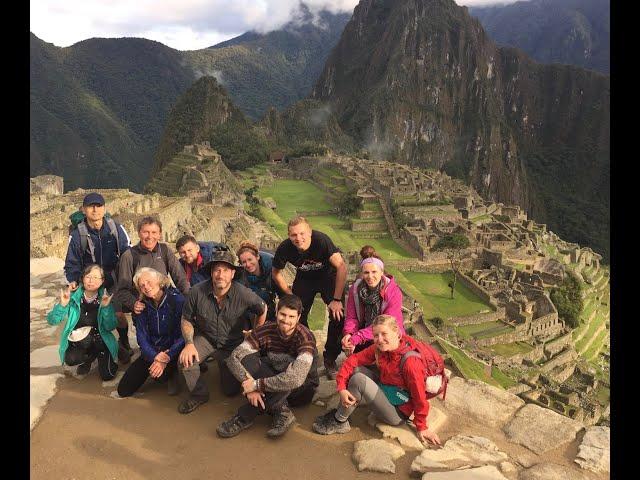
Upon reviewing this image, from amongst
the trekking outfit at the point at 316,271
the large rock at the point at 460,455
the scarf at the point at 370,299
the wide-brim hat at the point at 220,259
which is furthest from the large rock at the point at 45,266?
the large rock at the point at 460,455

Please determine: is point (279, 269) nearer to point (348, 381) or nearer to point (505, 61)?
point (348, 381)

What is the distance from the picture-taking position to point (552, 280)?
28.3 m

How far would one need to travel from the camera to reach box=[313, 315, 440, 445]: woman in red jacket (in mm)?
3852

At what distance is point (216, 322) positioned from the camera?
4480 millimetres

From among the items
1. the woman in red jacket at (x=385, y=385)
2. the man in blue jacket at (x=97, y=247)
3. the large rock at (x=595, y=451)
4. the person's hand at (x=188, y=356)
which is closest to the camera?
the large rock at (x=595, y=451)

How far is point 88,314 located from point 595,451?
447 cm

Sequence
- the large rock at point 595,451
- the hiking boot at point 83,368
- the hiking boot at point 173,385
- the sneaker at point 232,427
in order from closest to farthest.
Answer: the large rock at point 595,451, the sneaker at point 232,427, the hiking boot at point 173,385, the hiking boot at point 83,368

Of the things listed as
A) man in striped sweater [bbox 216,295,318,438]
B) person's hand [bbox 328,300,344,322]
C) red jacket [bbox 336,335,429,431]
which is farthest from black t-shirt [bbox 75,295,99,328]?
red jacket [bbox 336,335,429,431]

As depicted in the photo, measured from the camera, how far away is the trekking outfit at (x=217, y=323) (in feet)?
14.5

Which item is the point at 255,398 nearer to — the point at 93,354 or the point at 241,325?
the point at 241,325

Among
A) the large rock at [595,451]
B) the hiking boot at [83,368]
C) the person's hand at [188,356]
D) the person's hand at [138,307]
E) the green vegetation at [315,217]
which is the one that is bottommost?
the green vegetation at [315,217]

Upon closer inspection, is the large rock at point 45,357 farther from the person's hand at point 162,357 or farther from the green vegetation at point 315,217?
the green vegetation at point 315,217
